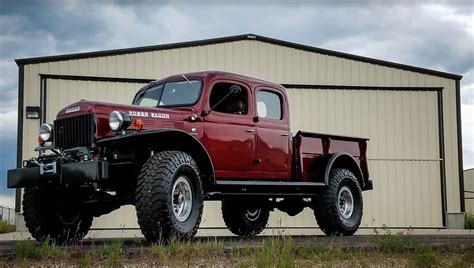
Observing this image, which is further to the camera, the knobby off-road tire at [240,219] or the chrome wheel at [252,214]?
the chrome wheel at [252,214]

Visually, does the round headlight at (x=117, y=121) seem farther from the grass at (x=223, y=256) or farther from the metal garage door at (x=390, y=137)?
the metal garage door at (x=390, y=137)

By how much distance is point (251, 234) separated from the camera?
1234 centimetres

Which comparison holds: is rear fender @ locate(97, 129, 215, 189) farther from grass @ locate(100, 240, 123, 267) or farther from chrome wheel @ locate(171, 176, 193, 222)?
grass @ locate(100, 240, 123, 267)

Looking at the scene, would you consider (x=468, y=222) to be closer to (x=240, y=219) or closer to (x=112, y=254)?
(x=240, y=219)

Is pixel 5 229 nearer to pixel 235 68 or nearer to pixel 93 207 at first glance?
pixel 235 68

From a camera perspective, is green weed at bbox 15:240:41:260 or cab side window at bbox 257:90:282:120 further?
cab side window at bbox 257:90:282:120

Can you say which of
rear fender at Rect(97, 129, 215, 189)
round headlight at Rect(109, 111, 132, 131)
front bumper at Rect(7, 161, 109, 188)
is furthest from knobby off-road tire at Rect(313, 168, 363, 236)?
Result: front bumper at Rect(7, 161, 109, 188)

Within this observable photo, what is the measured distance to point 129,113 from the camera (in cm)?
844

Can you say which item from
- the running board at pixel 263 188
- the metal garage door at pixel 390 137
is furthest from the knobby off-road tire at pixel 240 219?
the metal garage door at pixel 390 137

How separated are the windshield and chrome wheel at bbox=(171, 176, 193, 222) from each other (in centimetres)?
153

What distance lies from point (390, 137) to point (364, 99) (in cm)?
134

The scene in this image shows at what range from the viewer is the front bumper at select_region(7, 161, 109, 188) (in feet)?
24.8

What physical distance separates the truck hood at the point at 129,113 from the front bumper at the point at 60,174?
27.1 inches

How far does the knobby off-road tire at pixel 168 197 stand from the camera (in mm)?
7531
